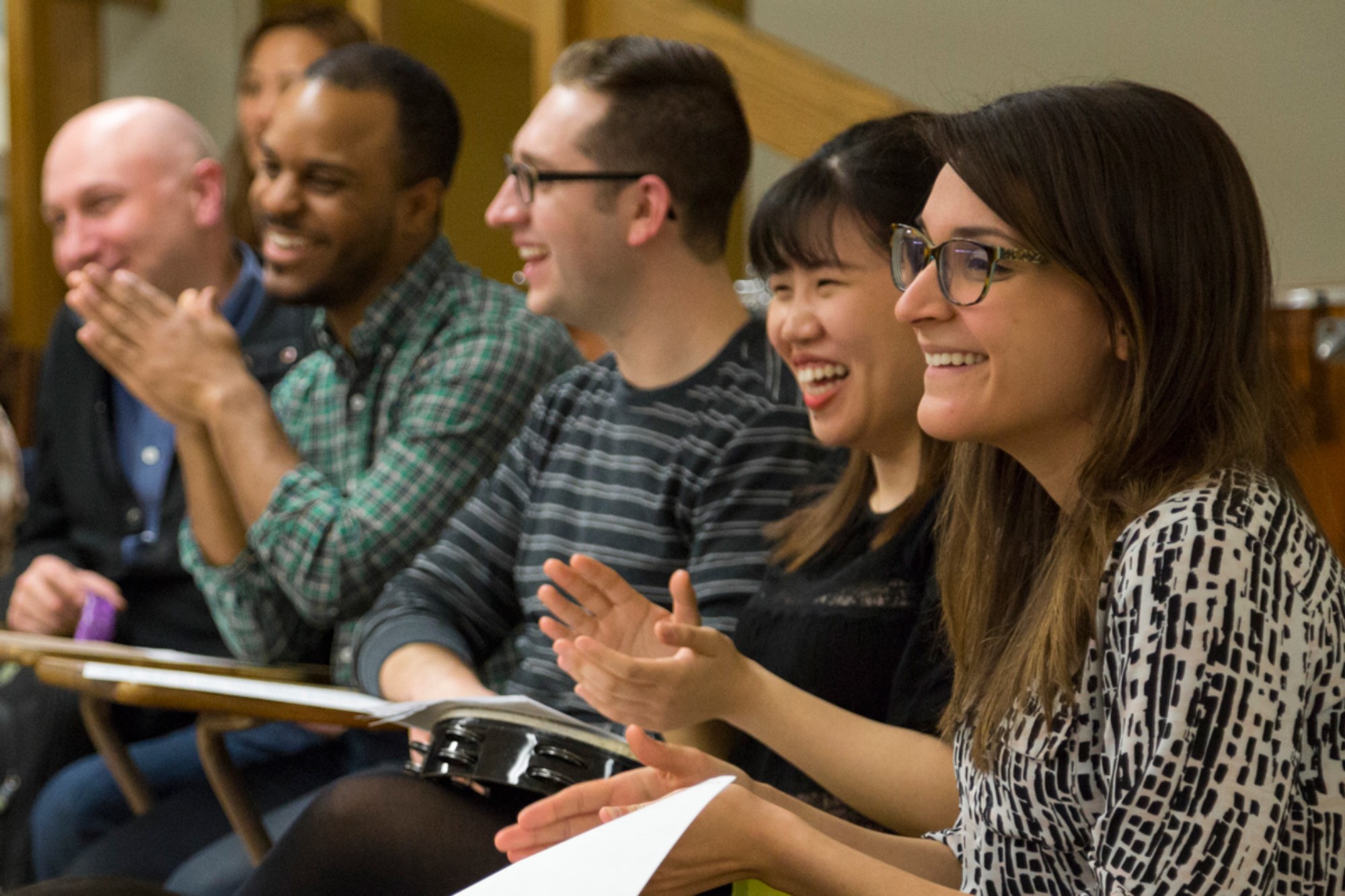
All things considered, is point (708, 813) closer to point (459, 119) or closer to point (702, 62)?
point (702, 62)

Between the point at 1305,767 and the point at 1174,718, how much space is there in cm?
12

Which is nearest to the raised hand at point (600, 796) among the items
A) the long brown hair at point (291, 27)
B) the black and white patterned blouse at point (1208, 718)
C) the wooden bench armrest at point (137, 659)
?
the black and white patterned blouse at point (1208, 718)

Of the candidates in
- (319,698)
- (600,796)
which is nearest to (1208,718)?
(600,796)

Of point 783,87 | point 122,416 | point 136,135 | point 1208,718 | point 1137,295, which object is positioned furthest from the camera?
point 136,135

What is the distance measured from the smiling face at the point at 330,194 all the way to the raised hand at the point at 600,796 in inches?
50.2

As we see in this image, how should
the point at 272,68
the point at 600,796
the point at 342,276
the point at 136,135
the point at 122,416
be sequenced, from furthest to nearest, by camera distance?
the point at 272,68 → the point at 136,135 → the point at 122,416 → the point at 342,276 → the point at 600,796

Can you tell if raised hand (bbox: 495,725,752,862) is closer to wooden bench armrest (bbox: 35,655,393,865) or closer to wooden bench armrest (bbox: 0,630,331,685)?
wooden bench armrest (bbox: 35,655,393,865)

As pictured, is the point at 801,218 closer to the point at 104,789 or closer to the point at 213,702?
the point at 213,702

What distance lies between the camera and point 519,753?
122 centimetres

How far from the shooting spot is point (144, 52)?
4.41m

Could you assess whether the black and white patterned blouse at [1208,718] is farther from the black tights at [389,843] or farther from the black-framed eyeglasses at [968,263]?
the black tights at [389,843]

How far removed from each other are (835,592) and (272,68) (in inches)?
82.6

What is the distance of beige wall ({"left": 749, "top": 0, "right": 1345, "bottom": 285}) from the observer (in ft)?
9.84

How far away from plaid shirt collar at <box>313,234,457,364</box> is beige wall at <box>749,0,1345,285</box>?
1.24 m
